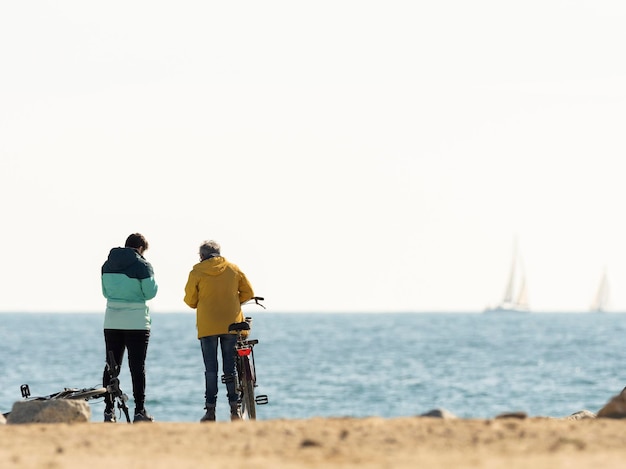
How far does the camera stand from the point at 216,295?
1422 cm

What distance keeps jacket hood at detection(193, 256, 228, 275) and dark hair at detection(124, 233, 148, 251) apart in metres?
0.59

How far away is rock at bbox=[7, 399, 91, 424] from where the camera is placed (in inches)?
508

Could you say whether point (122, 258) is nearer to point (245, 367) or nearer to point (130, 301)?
point (130, 301)

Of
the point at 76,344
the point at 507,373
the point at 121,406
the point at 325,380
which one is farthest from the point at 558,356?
the point at 121,406

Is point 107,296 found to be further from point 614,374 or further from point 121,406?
point 614,374

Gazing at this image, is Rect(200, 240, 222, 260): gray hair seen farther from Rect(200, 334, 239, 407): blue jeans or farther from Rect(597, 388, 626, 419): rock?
Rect(597, 388, 626, 419): rock

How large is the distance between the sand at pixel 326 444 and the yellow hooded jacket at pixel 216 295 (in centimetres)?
198

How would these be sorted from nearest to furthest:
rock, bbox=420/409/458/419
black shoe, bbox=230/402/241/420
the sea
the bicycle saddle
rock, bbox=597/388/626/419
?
rock, bbox=420/409/458/419, rock, bbox=597/388/626/419, the bicycle saddle, black shoe, bbox=230/402/241/420, the sea

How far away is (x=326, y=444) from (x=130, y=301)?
410cm

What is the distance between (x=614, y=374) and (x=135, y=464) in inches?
2168

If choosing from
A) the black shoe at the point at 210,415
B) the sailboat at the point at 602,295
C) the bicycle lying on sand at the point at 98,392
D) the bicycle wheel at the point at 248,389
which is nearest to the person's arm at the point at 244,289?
the bicycle wheel at the point at 248,389

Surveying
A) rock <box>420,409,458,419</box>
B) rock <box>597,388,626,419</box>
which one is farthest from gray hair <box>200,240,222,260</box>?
rock <box>597,388,626,419</box>

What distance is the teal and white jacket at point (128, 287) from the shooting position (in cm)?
1409

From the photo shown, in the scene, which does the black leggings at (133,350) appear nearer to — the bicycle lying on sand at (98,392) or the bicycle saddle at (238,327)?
the bicycle lying on sand at (98,392)
